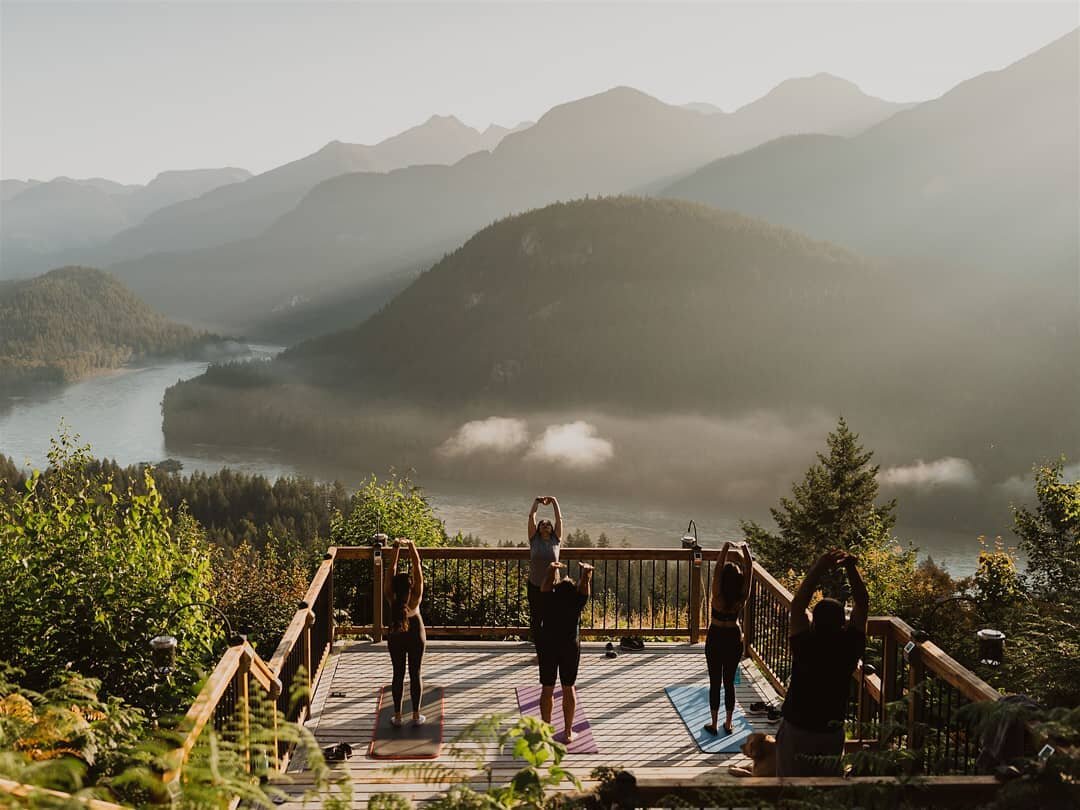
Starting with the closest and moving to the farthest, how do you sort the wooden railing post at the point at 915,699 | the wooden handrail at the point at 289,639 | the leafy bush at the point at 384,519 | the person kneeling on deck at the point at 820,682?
the person kneeling on deck at the point at 820,682 → the wooden railing post at the point at 915,699 → the wooden handrail at the point at 289,639 → the leafy bush at the point at 384,519

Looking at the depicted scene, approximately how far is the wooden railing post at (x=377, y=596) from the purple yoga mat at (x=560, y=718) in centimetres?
180

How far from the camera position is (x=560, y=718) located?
668 cm

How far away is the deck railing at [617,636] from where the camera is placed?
4.63 meters

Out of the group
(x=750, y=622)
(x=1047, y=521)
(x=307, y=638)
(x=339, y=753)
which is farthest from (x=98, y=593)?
(x=1047, y=521)

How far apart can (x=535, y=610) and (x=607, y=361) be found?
183 meters

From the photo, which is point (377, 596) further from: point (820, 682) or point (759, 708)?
point (820, 682)

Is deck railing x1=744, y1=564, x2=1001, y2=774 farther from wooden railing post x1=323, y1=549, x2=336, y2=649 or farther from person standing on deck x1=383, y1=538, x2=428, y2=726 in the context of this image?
wooden railing post x1=323, y1=549, x2=336, y2=649

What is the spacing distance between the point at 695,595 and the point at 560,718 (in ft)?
7.61

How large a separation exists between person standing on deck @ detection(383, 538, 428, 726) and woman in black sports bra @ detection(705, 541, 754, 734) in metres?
2.18

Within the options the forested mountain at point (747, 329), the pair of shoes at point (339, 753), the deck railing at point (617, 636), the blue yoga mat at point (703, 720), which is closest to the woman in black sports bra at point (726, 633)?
the blue yoga mat at point (703, 720)

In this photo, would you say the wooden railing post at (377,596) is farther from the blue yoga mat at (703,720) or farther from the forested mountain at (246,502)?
the forested mountain at (246,502)

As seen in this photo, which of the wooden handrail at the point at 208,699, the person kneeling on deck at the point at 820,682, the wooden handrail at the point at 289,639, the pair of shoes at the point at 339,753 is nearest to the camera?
the wooden handrail at the point at 208,699

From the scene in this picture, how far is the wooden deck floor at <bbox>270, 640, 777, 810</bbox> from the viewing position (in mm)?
6047

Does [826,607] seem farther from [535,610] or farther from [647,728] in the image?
[535,610]
